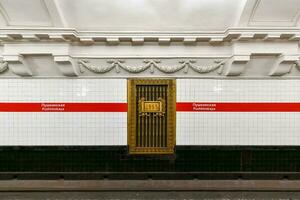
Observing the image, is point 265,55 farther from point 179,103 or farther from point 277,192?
point 277,192

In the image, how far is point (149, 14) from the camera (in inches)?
127

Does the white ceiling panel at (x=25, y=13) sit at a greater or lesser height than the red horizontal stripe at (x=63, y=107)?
greater

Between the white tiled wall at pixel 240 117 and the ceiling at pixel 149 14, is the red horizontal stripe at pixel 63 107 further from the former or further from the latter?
the ceiling at pixel 149 14

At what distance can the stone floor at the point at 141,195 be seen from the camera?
11.7 feet

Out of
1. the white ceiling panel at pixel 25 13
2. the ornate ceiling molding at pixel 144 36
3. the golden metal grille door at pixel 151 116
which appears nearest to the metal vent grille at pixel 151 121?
the golden metal grille door at pixel 151 116

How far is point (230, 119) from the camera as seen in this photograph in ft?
12.8

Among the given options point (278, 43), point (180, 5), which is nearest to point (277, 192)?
point (278, 43)

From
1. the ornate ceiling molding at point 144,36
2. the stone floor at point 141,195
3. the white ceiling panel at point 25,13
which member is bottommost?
the stone floor at point 141,195

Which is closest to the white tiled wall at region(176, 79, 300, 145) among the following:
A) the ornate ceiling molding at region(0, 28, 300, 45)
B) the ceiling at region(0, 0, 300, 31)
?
the ornate ceiling molding at region(0, 28, 300, 45)

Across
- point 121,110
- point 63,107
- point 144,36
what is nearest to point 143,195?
point 121,110

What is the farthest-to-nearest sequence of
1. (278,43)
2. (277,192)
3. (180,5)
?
(277,192) → (278,43) → (180,5)

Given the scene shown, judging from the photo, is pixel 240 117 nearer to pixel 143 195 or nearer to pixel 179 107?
pixel 179 107

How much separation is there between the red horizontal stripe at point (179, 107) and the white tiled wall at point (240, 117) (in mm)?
Result: 71

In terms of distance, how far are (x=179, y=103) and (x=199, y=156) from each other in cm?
101
